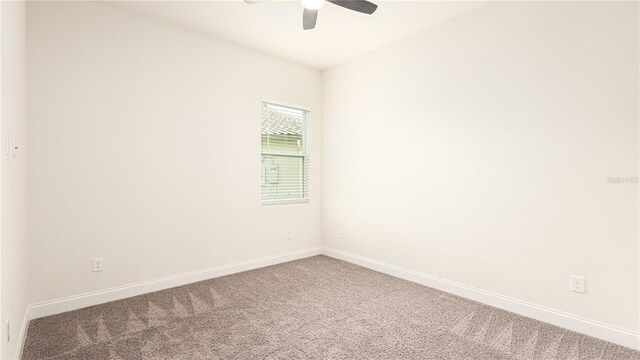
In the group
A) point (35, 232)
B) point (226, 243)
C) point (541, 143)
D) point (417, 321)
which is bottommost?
point (417, 321)

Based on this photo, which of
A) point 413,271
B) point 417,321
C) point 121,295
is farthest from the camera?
point 413,271

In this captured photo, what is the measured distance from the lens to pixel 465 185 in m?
3.05

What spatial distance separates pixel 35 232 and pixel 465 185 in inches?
147

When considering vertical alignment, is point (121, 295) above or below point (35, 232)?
below

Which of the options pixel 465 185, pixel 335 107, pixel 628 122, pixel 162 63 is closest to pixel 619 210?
pixel 628 122

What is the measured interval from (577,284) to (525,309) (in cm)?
44

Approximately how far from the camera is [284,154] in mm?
4270

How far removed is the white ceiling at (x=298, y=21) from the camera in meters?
2.91

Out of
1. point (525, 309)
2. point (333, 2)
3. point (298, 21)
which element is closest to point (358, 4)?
point (333, 2)

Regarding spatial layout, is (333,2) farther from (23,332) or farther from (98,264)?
(23,332)

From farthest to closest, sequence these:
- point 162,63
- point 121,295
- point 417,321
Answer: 1. point 162,63
2. point 121,295
3. point 417,321

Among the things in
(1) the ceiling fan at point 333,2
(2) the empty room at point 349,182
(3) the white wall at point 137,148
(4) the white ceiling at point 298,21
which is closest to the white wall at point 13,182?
(2) the empty room at point 349,182

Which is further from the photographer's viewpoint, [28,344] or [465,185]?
[465,185]

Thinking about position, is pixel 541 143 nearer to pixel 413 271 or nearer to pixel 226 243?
pixel 413 271
